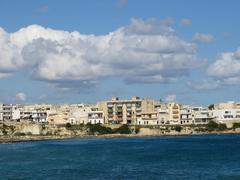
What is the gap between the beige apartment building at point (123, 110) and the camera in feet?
638

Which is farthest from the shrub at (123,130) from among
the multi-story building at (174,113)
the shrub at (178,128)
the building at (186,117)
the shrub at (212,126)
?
the shrub at (212,126)

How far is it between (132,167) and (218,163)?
1147 cm

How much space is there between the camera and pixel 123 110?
194875mm

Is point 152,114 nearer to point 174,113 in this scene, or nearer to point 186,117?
point 174,113

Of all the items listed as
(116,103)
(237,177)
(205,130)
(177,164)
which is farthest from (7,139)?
(237,177)

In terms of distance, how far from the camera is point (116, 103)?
7672 inches

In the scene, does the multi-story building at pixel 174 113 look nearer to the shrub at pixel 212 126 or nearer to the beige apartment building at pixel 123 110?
the beige apartment building at pixel 123 110

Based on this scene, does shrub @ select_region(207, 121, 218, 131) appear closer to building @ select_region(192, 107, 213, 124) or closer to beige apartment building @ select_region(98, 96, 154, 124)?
building @ select_region(192, 107, 213, 124)

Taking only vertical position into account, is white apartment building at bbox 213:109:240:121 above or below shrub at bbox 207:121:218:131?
above

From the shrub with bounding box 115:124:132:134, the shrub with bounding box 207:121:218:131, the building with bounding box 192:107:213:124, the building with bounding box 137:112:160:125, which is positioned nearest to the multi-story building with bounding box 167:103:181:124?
the building with bounding box 137:112:160:125

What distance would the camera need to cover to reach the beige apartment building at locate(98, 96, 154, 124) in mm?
194500

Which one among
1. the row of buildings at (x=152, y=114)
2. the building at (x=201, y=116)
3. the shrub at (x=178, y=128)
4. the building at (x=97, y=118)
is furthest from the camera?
the building at (x=97, y=118)

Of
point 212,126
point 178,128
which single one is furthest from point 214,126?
point 178,128

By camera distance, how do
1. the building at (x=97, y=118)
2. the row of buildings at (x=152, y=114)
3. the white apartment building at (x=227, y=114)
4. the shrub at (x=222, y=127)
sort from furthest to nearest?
the building at (x=97, y=118)
the white apartment building at (x=227, y=114)
the row of buildings at (x=152, y=114)
the shrub at (x=222, y=127)
